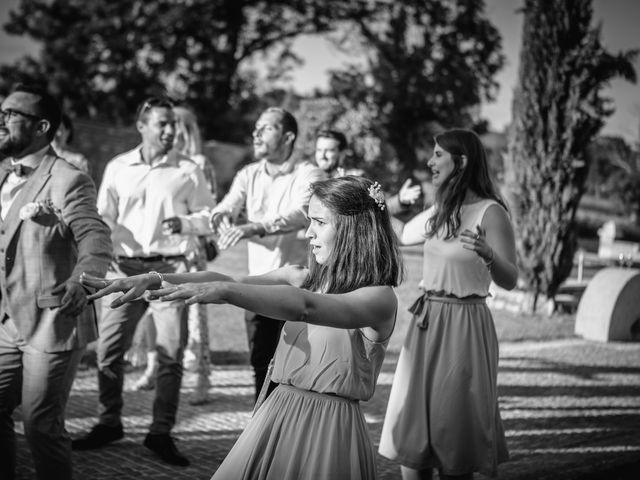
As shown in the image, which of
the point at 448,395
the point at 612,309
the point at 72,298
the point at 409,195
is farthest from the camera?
the point at 612,309

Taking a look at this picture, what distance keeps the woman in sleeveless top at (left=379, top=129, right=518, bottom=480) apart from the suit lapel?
228 centimetres

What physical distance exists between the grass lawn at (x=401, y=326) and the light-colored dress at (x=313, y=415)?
18.3 ft

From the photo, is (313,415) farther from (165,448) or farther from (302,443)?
(165,448)

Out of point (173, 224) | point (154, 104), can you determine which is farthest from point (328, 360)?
point (154, 104)

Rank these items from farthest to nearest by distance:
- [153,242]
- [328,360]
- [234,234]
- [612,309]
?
[612,309]
[153,242]
[234,234]
[328,360]

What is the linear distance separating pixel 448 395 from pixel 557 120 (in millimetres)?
12605

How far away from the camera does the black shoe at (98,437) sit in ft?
16.5

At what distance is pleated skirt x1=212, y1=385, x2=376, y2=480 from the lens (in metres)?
2.74

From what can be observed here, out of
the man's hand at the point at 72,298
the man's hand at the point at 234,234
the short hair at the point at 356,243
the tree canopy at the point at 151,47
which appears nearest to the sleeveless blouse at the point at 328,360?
the short hair at the point at 356,243

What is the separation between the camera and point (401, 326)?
11945mm

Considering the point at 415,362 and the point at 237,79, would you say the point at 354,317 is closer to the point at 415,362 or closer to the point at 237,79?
the point at 415,362

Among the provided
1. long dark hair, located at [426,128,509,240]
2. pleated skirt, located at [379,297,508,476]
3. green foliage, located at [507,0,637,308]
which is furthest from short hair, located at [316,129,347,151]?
green foliage, located at [507,0,637,308]

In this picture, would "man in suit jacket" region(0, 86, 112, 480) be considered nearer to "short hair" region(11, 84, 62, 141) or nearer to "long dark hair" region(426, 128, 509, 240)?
"short hair" region(11, 84, 62, 141)

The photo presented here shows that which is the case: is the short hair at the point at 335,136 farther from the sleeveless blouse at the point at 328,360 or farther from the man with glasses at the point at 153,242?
the sleeveless blouse at the point at 328,360
